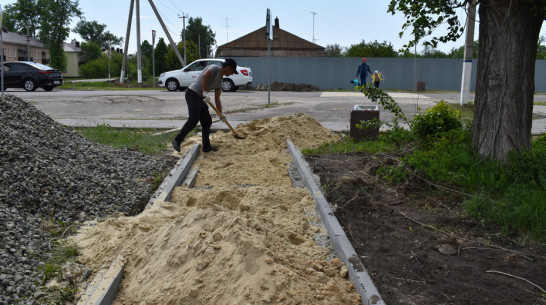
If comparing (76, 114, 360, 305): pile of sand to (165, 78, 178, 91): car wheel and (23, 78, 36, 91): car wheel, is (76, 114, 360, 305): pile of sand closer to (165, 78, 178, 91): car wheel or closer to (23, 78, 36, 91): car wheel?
(165, 78, 178, 91): car wheel

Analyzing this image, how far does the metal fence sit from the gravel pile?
1062 inches

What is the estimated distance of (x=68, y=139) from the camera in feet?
25.4

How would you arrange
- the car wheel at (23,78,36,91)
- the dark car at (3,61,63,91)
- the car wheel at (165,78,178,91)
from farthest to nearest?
the car wheel at (165,78,178,91)
the car wheel at (23,78,36,91)
the dark car at (3,61,63,91)

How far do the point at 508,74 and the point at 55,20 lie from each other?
79.5 meters

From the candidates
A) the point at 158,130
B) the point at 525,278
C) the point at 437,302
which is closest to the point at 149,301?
the point at 437,302

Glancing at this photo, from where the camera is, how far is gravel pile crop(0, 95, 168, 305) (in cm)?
407

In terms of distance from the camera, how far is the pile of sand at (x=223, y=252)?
3455mm

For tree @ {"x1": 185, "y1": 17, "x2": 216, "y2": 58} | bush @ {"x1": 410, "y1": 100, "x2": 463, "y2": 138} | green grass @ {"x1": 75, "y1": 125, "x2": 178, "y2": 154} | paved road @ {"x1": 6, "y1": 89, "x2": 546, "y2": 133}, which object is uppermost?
tree @ {"x1": 185, "y1": 17, "x2": 216, "y2": 58}

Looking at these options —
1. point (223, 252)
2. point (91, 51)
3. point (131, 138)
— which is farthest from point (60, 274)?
point (91, 51)

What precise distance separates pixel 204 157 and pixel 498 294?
5.88 metres

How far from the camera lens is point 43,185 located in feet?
18.7

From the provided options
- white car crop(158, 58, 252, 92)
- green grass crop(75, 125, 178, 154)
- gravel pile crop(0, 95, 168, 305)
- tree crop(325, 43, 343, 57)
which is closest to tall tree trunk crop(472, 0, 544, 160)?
gravel pile crop(0, 95, 168, 305)

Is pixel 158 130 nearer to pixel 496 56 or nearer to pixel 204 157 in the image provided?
pixel 204 157

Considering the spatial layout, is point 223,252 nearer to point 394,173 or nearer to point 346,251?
point 346,251
